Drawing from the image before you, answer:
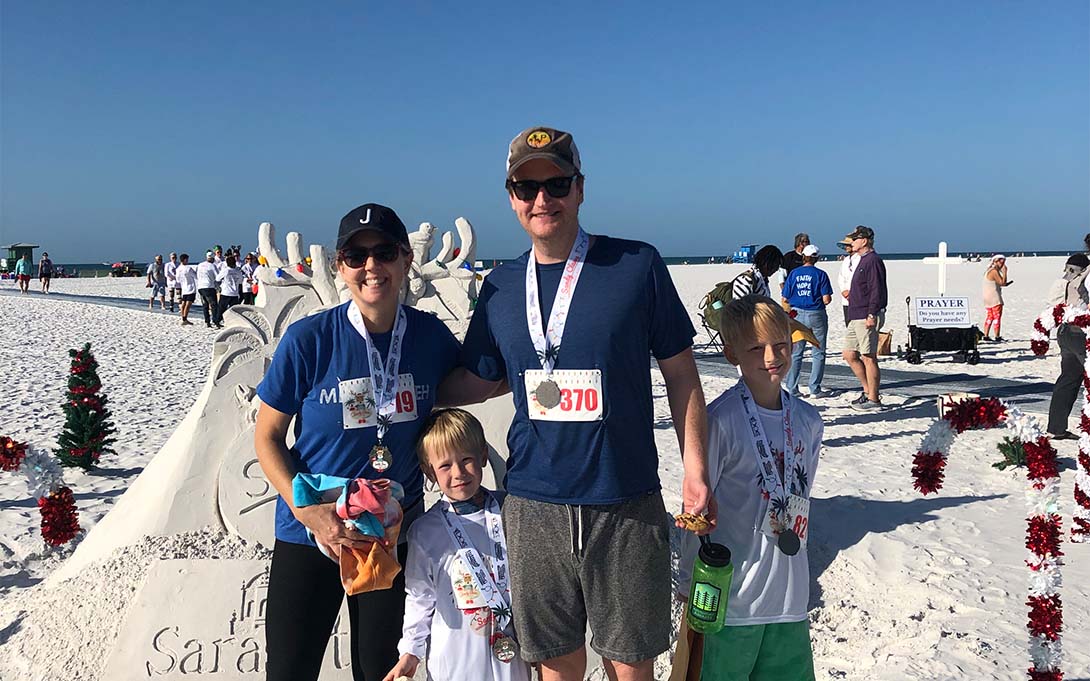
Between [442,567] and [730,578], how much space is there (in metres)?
0.84

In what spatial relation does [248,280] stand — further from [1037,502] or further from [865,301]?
[1037,502]

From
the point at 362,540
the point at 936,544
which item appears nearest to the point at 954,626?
the point at 936,544

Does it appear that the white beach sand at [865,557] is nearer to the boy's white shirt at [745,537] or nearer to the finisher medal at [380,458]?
the boy's white shirt at [745,537]

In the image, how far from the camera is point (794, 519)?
7.82ft

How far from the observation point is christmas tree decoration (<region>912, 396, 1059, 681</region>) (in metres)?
3.01

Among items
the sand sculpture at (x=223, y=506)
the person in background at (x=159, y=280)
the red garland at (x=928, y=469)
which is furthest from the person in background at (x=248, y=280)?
the red garland at (x=928, y=469)

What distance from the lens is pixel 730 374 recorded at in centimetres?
1133

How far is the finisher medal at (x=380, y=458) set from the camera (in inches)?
89.4

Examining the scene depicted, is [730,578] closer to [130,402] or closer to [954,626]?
[954,626]

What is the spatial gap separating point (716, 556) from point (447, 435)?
84 cm

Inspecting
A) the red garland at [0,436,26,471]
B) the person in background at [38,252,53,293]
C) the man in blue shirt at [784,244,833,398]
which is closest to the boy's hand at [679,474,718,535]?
the red garland at [0,436,26,471]

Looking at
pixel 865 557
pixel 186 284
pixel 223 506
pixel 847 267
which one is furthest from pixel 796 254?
pixel 186 284

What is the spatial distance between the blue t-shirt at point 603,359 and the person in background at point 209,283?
1620 centimetres

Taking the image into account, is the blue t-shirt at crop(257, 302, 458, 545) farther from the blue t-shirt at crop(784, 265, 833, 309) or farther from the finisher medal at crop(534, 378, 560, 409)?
the blue t-shirt at crop(784, 265, 833, 309)
